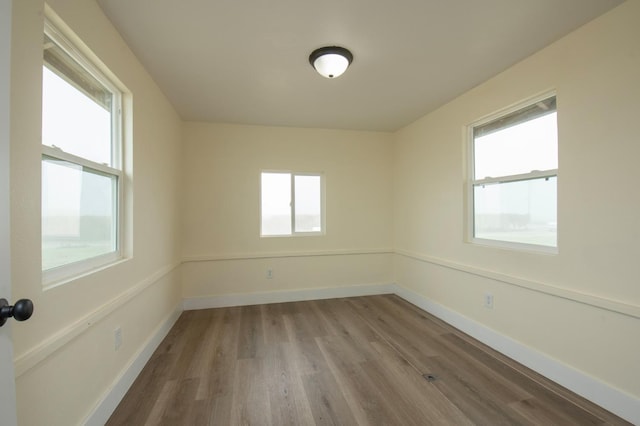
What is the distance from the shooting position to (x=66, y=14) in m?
1.31

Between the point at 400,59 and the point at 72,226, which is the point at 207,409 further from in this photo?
→ the point at 400,59

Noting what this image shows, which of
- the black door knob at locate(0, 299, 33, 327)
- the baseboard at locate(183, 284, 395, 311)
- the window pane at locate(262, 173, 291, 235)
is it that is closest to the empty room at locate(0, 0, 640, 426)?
the black door knob at locate(0, 299, 33, 327)

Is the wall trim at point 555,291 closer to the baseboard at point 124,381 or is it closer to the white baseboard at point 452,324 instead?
the white baseboard at point 452,324

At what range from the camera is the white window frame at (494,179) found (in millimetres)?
2131

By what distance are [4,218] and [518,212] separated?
3.10 meters

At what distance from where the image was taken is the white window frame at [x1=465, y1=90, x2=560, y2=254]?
2.13 metres

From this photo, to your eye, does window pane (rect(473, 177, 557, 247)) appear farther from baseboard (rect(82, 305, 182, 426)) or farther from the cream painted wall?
baseboard (rect(82, 305, 182, 426))

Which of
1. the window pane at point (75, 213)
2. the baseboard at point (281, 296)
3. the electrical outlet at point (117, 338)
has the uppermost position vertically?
the window pane at point (75, 213)

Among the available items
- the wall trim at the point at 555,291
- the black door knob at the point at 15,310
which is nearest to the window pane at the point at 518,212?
the wall trim at the point at 555,291

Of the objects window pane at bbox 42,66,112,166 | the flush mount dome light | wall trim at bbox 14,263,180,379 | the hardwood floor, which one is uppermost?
the flush mount dome light

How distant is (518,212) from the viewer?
2377 millimetres

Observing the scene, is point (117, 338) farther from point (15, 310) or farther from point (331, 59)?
point (331, 59)

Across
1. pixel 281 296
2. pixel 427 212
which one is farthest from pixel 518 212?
A: pixel 281 296

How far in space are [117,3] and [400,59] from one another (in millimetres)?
1935
